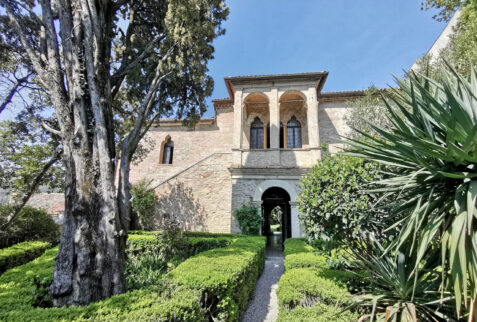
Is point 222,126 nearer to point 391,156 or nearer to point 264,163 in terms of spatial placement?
point 264,163

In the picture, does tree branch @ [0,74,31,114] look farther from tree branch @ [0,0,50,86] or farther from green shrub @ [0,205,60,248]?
green shrub @ [0,205,60,248]

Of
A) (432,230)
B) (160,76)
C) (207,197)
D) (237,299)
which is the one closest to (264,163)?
(207,197)

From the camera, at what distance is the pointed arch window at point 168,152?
57.7 feet

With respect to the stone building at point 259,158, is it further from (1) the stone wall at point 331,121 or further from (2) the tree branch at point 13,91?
(2) the tree branch at point 13,91

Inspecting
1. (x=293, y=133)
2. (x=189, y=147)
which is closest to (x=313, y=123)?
(x=293, y=133)

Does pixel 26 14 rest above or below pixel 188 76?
above

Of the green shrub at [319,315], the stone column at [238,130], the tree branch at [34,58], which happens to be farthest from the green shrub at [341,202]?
the stone column at [238,130]

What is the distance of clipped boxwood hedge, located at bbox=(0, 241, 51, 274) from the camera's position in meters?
6.88

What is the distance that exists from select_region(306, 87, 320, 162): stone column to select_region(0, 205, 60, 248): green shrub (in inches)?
575

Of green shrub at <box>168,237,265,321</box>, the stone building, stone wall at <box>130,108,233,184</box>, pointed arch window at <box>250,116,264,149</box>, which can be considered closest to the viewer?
green shrub at <box>168,237,265,321</box>

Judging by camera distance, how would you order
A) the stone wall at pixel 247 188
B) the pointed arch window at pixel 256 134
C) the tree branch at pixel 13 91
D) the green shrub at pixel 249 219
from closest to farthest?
the tree branch at pixel 13 91
the green shrub at pixel 249 219
the stone wall at pixel 247 188
the pointed arch window at pixel 256 134

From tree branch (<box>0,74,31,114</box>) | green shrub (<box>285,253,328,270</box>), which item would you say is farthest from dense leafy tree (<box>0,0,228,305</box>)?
green shrub (<box>285,253,328,270</box>)

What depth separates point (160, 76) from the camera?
300 inches

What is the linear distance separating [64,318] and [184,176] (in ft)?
35.6
